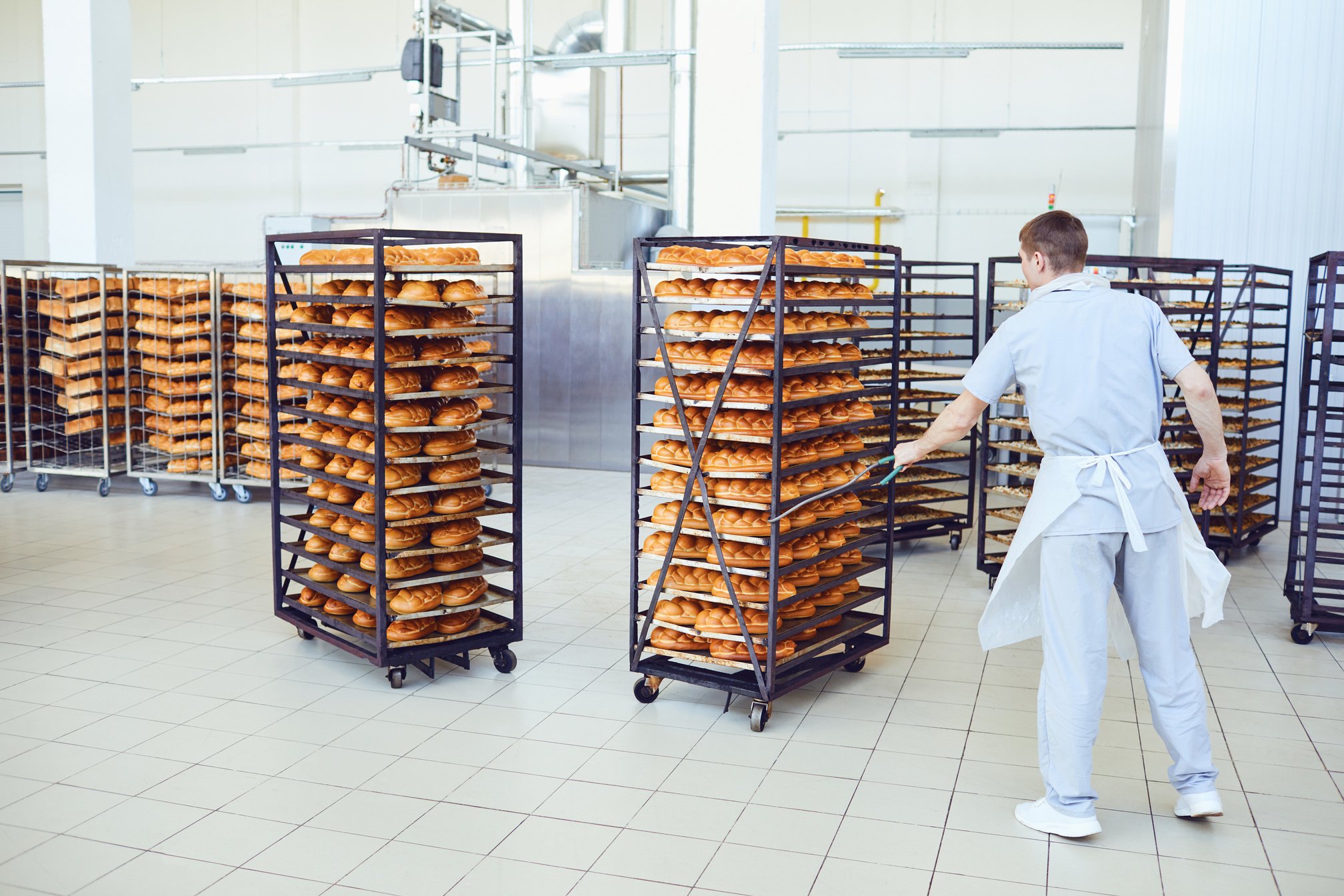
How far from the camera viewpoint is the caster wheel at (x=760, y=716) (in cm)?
392

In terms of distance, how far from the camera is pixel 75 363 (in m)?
8.10

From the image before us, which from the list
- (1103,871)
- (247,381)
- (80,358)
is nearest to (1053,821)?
(1103,871)

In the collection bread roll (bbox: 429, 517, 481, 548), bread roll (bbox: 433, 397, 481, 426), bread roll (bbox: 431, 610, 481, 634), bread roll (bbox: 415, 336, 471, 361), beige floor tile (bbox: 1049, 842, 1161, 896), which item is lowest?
beige floor tile (bbox: 1049, 842, 1161, 896)

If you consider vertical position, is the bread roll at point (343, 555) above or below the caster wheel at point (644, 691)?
above

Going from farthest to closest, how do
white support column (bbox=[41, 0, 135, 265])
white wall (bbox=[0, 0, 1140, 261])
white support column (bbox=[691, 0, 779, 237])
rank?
white wall (bbox=[0, 0, 1140, 261]), white support column (bbox=[41, 0, 135, 265]), white support column (bbox=[691, 0, 779, 237])

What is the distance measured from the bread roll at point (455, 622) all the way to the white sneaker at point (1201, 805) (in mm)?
2621

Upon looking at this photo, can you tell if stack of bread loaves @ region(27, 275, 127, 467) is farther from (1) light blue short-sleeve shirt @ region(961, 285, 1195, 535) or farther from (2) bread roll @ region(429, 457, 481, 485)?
(1) light blue short-sleeve shirt @ region(961, 285, 1195, 535)

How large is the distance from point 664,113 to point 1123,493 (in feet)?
38.1

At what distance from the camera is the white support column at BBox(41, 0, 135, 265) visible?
9211 millimetres

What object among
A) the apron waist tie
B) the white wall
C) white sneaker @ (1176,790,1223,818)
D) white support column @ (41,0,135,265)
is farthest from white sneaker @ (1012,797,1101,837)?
the white wall

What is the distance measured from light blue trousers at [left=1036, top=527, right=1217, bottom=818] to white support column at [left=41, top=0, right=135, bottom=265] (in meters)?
8.74

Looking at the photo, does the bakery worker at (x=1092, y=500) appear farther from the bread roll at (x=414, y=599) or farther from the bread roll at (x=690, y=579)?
the bread roll at (x=414, y=599)

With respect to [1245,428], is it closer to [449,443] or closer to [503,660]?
[503,660]

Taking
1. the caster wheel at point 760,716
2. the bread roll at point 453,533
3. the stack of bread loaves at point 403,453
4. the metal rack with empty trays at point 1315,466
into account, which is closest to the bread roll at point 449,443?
the stack of bread loaves at point 403,453
